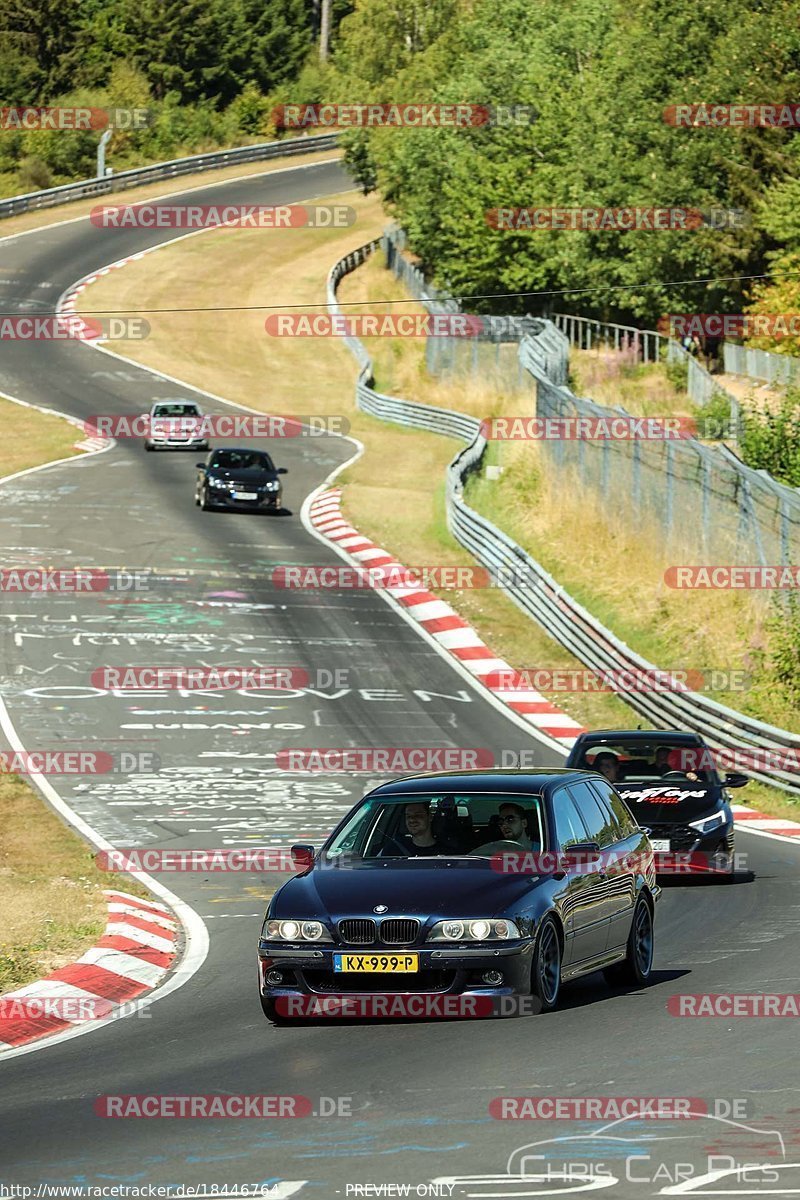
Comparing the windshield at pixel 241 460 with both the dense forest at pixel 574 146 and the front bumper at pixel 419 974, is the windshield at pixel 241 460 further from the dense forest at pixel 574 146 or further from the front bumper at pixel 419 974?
the front bumper at pixel 419 974

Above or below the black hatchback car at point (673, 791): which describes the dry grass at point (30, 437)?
below

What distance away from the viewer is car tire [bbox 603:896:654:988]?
12.6m

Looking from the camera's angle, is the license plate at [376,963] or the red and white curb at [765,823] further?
the red and white curb at [765,823]

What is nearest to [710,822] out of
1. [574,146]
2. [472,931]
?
[472,931]

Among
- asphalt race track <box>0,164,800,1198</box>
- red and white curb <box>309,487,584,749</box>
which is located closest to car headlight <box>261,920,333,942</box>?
asphalt race track <box>0,164,800,1198</box>

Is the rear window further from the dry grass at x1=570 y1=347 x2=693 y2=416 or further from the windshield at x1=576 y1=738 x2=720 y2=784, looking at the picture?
the dry grass at x1=570 y1=347 x2=693 y2=416

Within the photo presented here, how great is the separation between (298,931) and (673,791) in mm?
8869

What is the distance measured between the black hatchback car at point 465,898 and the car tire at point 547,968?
11mm

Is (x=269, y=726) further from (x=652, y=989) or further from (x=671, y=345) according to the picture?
(x=671, y=345)

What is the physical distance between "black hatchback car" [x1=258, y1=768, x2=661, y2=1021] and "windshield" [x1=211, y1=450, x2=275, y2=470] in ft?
104

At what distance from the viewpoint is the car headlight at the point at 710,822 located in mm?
18297

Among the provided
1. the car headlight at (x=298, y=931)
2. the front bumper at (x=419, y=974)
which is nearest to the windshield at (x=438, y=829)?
the car headlight at (x=298, y=931)

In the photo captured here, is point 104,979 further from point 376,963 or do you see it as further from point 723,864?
point 723,864

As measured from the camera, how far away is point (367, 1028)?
35.8ft
